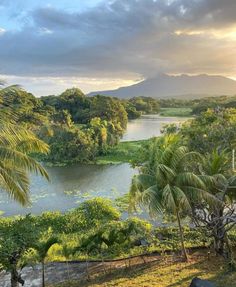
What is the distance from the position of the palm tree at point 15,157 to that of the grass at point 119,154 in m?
24.6

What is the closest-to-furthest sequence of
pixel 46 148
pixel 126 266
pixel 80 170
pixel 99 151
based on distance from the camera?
pixel 46 148 < pixel 126 266 < pixel 80 170 < pixel 99 151

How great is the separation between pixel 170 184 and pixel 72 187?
1571cm

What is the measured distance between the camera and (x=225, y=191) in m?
9.28

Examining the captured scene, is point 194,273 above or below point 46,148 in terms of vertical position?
below

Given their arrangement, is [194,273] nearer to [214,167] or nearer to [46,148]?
[214,167]

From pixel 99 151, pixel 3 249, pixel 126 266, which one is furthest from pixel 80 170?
pixel 3 249

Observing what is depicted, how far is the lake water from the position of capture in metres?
20.5

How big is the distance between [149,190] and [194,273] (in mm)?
2262

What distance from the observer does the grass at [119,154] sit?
3434 centimetres

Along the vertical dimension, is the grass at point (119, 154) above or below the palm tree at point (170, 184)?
below

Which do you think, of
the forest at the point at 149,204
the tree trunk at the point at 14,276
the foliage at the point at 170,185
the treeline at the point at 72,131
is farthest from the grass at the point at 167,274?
the treeline at the point at 72,131

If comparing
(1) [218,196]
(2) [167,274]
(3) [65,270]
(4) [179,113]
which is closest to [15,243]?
(3) [65,270]

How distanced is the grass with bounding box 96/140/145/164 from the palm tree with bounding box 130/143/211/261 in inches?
904

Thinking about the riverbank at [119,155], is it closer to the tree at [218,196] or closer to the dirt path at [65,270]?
the dirt path at [65,270]
